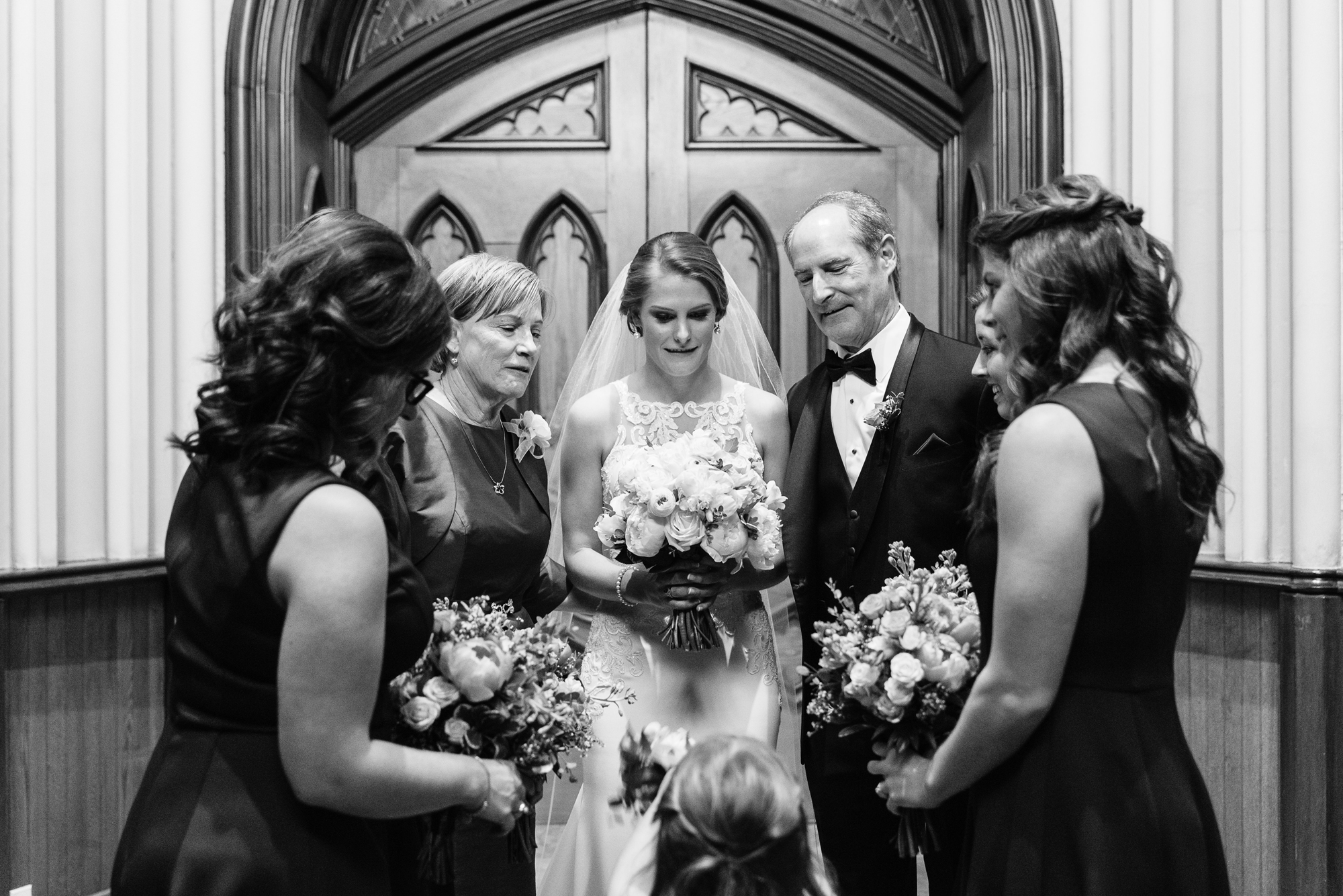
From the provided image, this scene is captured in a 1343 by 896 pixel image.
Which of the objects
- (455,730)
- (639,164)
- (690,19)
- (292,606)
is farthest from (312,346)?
(690,19)

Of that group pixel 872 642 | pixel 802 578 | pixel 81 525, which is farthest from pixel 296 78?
pixel 872 642

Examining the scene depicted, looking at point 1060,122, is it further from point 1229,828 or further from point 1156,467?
point 1156,467

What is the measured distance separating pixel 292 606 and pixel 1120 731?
1.30 m

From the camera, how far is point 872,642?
96.7 inches

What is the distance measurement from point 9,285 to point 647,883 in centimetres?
307

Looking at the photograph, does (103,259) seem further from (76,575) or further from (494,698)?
(494,698)

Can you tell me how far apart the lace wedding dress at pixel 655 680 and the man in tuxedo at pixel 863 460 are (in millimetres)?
320

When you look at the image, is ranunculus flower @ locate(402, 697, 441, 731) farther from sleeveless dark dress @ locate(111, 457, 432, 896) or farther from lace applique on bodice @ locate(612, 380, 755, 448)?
lace applique on bodice @ locate(612, 380, 755, 448)

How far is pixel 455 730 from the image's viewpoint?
2316mm

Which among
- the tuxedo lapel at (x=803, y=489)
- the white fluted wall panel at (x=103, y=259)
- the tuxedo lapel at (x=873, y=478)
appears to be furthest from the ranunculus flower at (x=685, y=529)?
the white fluted wall panel at (x=103, y=259)

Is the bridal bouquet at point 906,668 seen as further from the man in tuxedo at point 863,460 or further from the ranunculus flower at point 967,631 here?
the man in tuxedo at point 863,460

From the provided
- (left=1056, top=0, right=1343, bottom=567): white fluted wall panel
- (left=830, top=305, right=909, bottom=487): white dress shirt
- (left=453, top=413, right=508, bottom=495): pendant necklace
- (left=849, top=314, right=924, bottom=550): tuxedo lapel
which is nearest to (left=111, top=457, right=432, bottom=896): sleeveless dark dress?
(left=453, top=413, right=508, bottom=495): pendant necklace

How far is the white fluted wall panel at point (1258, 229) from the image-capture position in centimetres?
369

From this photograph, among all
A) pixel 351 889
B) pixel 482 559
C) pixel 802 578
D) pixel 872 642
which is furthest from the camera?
pixel 802 578
